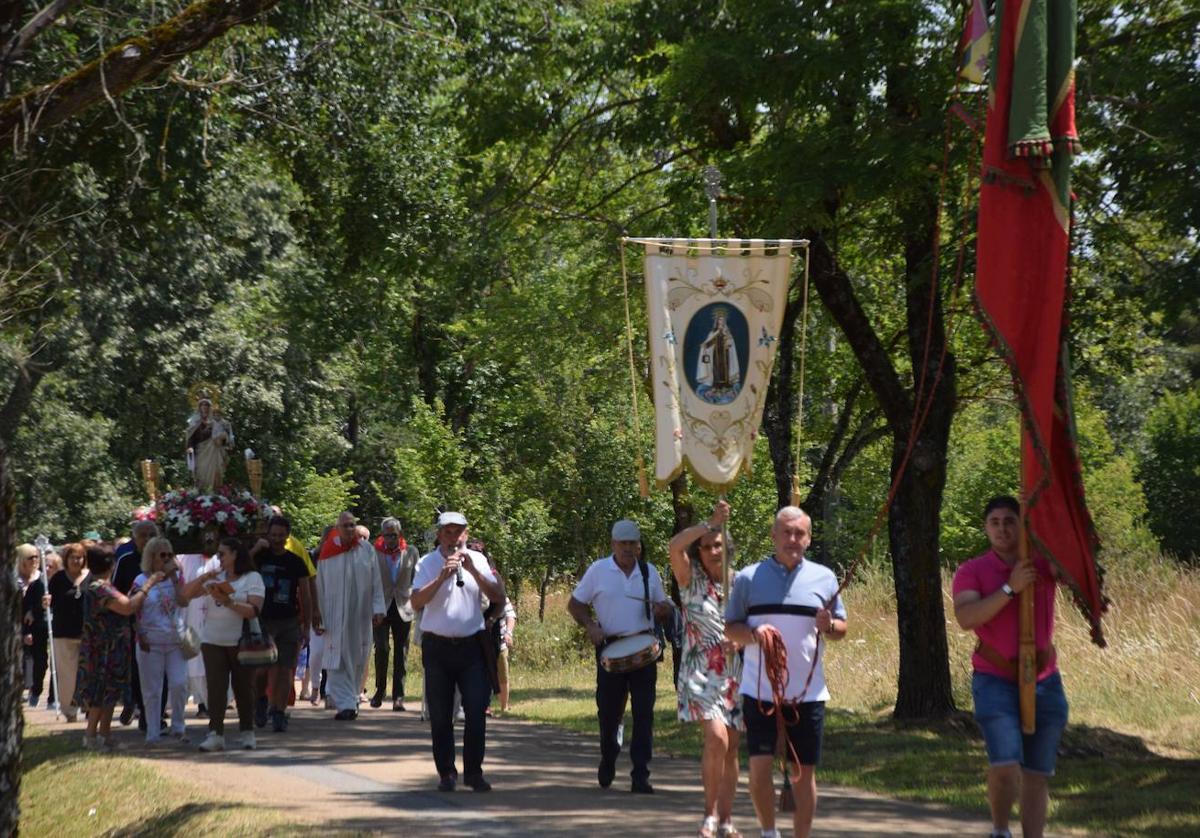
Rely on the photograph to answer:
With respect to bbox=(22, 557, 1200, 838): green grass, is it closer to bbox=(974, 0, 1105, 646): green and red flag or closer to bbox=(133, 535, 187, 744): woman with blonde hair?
bbox=(133, 535, 187, 744): woman with blonde hair

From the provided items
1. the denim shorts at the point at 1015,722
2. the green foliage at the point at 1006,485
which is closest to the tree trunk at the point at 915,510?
the denim shorts at the point at 1015,722

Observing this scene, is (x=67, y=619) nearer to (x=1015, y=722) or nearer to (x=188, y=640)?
(x=188, y=640)

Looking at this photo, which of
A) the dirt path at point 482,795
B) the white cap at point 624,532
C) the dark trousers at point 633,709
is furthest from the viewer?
the dark trousers at point 633,709

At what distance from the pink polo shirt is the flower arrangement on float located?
11233 mm

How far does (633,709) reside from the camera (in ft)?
41.4

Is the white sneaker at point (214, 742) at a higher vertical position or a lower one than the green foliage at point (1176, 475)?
lower

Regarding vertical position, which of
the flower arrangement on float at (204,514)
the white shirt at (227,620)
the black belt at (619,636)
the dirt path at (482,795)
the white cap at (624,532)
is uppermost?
the flower arrangement on float at (204,514)

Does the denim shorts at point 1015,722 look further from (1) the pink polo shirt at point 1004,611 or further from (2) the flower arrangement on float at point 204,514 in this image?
(2) the flower arrangement on float at point 204,514

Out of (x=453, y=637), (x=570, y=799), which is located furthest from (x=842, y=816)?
(x=453, y=637)

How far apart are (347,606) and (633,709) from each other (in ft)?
23.1

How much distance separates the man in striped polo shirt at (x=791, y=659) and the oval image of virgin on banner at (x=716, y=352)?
85.2 inches

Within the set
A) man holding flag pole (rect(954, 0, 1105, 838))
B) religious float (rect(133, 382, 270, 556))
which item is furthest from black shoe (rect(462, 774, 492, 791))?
religious float (rect(133, 382, 270, 556))

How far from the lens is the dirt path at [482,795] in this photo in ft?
36.2

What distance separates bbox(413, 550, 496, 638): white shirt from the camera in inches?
500
